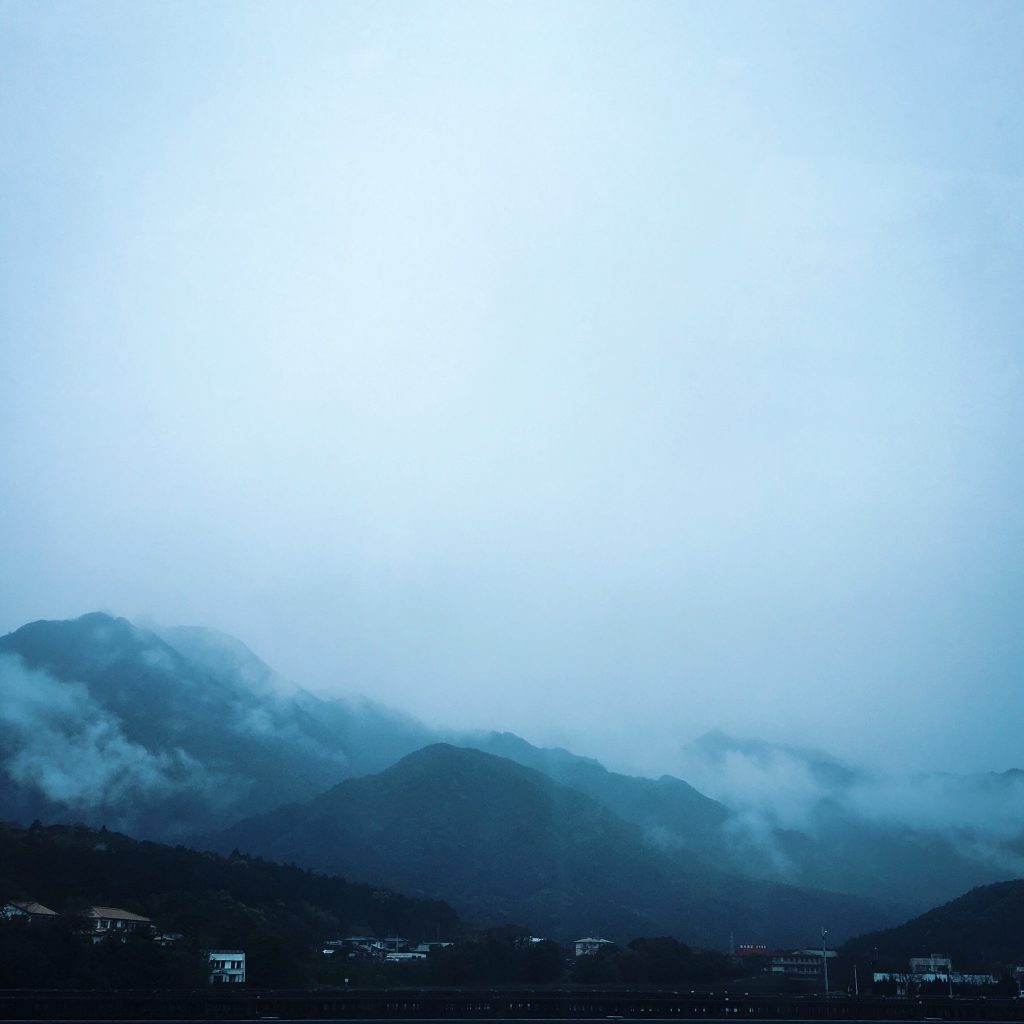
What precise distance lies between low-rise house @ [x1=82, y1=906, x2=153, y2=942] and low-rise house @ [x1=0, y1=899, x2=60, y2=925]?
2.18 metres

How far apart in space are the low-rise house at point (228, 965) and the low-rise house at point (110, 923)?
434 cm

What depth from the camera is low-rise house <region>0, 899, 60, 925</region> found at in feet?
197

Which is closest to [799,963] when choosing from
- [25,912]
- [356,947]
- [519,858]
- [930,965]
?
[930,965]

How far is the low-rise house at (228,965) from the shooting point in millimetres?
62406

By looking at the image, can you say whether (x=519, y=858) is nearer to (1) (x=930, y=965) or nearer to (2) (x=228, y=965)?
(1) (x=930, y=965)

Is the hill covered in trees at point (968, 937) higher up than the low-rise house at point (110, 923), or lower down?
lower down

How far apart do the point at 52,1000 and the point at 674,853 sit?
15331 centimetres

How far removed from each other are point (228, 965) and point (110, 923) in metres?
8.67

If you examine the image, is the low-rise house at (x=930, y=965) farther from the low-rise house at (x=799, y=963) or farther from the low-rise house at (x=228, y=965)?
the low-rise house at (x=228, y=965)

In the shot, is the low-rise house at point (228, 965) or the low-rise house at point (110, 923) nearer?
the low-rise house at point (110, 923)

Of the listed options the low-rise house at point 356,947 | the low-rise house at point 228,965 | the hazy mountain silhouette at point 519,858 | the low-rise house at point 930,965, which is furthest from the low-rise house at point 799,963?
the low-rise house at point 228,965

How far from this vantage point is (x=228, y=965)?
6394 cm

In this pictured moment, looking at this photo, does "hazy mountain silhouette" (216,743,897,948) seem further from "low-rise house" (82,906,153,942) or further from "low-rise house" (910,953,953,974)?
"low-rise house" (82,906,153,942)

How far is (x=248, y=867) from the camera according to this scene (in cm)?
10094
